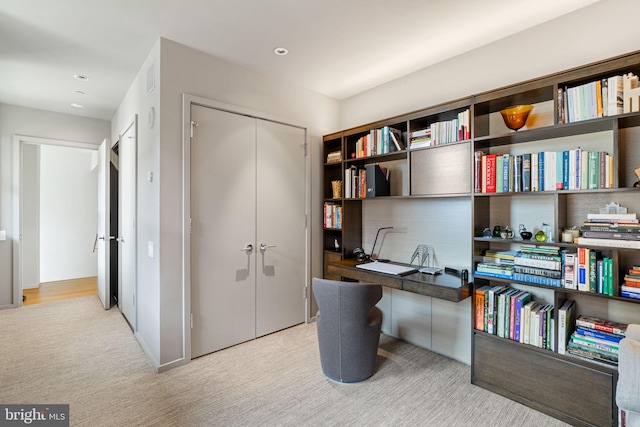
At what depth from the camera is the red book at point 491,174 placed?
7.22ft

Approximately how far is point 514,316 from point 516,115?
4.71ft

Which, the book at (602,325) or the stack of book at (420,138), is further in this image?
the stack of book at (420,138)

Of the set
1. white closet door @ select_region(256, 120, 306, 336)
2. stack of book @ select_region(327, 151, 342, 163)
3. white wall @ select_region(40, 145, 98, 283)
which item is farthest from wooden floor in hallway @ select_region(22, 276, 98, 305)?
stack of book @ select_region(327, 151, 342, 163)

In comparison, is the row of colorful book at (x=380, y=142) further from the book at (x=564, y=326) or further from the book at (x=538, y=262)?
the book at (x=564, y=326)

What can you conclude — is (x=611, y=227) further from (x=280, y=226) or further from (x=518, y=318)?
(x=280, y=226)

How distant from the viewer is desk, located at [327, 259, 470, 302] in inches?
86.9

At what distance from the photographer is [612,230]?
1.72 metres

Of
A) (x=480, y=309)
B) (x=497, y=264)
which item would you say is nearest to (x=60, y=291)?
(x=480, y=309)

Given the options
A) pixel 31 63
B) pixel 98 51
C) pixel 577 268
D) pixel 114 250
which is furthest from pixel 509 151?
pixel 114 250

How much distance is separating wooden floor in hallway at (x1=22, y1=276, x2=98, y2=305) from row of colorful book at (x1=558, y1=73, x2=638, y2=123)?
632 cm

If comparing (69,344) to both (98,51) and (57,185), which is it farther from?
(57,185)

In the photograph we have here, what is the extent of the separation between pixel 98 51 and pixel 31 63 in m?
0.85

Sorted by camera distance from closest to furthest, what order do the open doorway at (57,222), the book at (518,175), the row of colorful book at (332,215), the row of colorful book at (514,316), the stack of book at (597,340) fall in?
the stack of book at (597,340) → the row of colorful book at (514,316) → the book at (518,175) → the row of colorful book at (332,215) → the open doorway at (57,222)

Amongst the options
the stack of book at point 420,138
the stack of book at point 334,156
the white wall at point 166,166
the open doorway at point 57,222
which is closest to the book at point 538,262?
the stack of book at point 420,138
